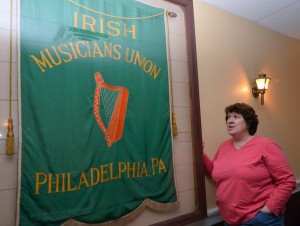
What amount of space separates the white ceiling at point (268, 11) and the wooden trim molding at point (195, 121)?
1.25ft

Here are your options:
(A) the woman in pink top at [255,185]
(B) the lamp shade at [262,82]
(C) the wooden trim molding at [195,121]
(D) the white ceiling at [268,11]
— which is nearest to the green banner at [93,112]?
(C) the wooden trim molding at [195,121]

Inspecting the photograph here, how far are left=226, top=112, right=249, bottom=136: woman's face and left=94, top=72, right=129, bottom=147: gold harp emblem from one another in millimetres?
882

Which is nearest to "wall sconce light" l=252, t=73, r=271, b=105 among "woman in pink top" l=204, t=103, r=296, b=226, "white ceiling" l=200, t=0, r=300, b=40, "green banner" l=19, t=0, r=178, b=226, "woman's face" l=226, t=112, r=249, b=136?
"white ceiling" l=200, t=0, r=300, b=40

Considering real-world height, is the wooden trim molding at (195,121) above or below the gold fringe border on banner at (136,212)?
above

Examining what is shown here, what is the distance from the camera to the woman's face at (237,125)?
197cm

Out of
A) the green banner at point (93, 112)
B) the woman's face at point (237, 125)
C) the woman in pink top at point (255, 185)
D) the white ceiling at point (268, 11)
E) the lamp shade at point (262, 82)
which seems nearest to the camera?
the green banner at point (93, 112)

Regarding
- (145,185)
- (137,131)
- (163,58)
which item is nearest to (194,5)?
(163,58)

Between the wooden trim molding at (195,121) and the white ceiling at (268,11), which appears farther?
the white ceiling at (268,11)

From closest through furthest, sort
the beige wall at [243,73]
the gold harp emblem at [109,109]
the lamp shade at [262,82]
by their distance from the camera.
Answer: the gold harp emblem at [109,109] < the beige wall at [243,73] < the lamp shade at [262,82]

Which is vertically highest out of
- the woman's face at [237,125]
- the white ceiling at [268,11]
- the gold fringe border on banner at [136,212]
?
the white ceiling at [268,11]

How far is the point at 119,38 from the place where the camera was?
5.82 ft

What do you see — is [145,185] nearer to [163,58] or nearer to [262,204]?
[262,204]

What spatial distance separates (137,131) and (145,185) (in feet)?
1.27

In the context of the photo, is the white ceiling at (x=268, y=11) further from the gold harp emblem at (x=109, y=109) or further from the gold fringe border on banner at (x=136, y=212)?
the gold fringe border on banner at (x=136, y=212)
